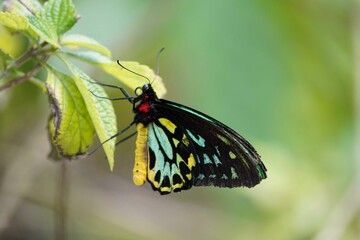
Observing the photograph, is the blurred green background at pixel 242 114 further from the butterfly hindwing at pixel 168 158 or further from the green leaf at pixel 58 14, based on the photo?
the green leaf at pixel 58 14

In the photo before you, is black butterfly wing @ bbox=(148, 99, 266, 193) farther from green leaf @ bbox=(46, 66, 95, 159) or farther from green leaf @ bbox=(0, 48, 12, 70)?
green leaf @ bbox=(0, 48, 12, 70)

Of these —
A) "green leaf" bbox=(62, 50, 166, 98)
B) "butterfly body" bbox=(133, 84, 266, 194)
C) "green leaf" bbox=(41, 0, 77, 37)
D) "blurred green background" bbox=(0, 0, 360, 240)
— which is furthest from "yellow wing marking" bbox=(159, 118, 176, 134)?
"blurred green background" bbox=(0, 0, 360, 240)

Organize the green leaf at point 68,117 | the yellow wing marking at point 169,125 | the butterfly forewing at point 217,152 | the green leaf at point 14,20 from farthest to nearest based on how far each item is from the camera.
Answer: the yellow wing marking at point 169,125 < the butterfly forewing at point 217,152 < the green leaf at point 68,117 < the green leaf at point 14,20

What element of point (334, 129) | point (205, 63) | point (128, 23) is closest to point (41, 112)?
point (128, 23)

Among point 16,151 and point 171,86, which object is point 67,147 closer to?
point 16,151

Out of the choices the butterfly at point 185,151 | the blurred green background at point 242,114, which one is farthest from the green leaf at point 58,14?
the blurred green background at point 242,114

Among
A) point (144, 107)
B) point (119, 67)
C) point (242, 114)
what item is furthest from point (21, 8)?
point (242, 114)
